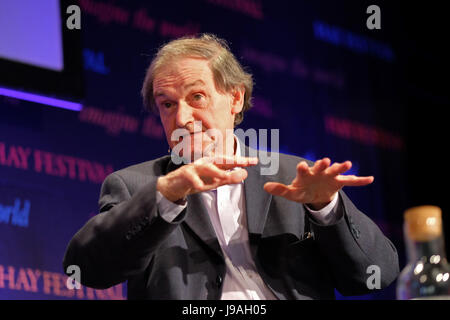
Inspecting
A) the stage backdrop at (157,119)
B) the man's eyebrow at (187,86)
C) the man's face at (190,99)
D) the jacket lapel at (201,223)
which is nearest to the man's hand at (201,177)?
the jacket lapel at (201,223)

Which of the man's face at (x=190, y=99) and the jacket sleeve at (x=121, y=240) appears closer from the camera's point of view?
the jacket sleeve at (x=121, y=240)

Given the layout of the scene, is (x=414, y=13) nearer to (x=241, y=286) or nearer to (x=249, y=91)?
(x=249, y=91)

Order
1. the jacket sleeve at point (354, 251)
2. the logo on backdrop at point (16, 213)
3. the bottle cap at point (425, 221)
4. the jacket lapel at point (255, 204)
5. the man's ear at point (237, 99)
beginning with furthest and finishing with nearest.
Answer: the logo on backdrop at point (16, 213), the man's ear at point (237, 99), the jacket lapel at point (255, 204), the jacket sleeve at point (354, 251), the bottle cap at point (425, 221)

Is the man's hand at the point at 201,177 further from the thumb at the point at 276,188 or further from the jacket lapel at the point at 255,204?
the jacket lapel at the point at 255,204

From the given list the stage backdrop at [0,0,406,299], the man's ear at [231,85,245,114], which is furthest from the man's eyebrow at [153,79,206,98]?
the stage backdrop at [0,0,406,299]

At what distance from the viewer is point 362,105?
439cm

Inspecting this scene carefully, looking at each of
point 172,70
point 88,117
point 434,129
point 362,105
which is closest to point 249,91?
point 172,70

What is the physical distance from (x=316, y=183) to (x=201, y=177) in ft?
1.00

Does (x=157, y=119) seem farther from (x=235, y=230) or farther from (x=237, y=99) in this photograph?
(x=235, y=230)

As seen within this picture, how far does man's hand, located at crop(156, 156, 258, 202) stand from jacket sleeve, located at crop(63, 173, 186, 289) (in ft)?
0.14

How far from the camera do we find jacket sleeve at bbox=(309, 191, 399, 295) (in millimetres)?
1740

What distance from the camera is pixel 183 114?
200cm

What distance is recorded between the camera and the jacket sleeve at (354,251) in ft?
5.71

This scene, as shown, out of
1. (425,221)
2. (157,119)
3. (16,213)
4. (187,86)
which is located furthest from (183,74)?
(157,119)
